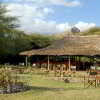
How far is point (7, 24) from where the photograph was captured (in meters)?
41.2

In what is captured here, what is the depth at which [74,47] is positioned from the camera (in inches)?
1426

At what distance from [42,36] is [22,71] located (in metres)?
18.3

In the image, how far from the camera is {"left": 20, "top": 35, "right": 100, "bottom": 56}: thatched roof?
33.9 meters

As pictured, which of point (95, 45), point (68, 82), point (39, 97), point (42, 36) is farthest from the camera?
point (42, 36)

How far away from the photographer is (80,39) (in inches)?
1547

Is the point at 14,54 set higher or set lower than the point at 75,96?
higher

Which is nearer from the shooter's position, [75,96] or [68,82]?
[75,96]

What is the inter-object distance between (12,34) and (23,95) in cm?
2886

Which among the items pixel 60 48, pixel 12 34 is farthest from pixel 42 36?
pixel 60 48

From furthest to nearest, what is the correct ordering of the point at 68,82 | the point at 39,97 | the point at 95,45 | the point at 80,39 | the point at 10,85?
the point at 80,39, the point at 95,45, the point at 68,82, the point at 10,85, the point at 39,97

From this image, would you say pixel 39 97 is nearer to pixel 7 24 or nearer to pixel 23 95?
pixel 23 95

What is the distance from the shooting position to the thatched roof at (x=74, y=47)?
3394 centimetres

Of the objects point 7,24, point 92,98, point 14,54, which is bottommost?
point 92,98

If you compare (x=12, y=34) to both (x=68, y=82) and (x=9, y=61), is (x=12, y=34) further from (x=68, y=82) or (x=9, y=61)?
(x=68, y=82)
